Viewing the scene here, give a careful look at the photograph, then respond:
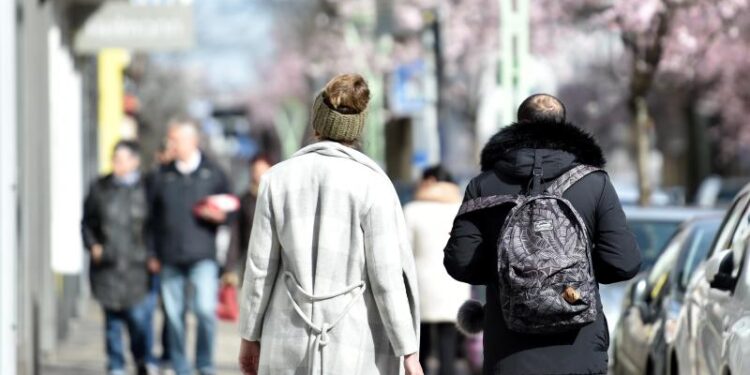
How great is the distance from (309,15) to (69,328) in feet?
109

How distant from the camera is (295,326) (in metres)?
6.21

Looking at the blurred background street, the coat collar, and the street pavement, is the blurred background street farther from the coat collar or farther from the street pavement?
the coat collar

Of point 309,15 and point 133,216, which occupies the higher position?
point 309,15

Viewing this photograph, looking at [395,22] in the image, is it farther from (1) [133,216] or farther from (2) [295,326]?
(2) [295,326]

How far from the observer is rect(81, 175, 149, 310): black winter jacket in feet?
42.3

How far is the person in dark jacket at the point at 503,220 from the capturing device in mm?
6168

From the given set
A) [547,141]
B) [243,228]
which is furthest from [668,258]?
[547,141]

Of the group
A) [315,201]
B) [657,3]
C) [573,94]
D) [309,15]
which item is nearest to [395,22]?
[657,3]

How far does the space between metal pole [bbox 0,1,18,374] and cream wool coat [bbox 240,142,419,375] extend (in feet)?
11.1

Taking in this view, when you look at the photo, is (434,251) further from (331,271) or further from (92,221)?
(331,271)

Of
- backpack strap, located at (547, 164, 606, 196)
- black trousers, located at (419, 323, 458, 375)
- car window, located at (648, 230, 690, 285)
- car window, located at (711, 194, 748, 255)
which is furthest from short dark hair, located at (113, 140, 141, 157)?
backpack strap, located at (547, 164, 606, 196)

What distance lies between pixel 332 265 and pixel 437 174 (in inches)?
228

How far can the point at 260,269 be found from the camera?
20.6 feet

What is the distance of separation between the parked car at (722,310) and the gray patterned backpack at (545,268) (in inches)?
46.0
